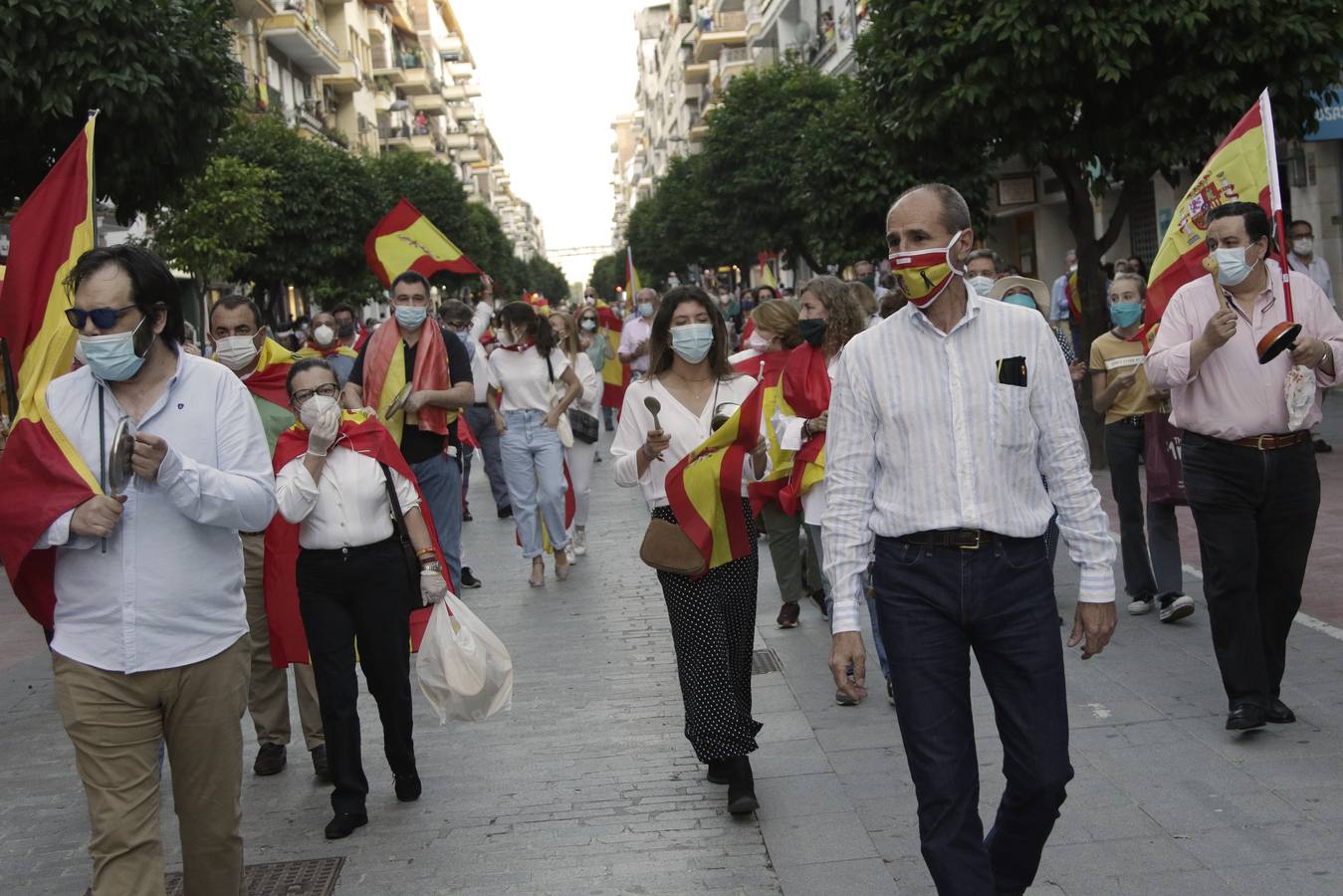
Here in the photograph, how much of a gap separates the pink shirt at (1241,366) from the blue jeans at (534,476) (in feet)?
19.2

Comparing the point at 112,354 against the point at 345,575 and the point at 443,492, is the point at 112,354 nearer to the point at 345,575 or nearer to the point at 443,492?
the point at 345,575

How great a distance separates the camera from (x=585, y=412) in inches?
467

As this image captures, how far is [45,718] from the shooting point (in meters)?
7.91

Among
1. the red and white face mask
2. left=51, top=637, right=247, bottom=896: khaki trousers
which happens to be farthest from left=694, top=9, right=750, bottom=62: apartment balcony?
left=51, top=637, right=247, bottom=896: khaki trousers

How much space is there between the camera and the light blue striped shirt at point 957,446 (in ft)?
12.8

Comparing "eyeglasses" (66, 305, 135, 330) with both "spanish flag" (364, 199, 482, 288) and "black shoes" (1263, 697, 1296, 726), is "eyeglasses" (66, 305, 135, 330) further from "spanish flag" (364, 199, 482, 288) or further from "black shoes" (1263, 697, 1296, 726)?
"spanish flag" (364, 199, 482, 288)

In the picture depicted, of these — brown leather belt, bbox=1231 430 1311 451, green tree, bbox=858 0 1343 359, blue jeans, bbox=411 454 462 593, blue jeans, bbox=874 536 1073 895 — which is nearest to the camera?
blue jeans, bbox=874 536 1073 895

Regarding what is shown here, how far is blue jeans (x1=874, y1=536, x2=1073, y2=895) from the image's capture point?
152 inches

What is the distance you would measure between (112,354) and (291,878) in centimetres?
216

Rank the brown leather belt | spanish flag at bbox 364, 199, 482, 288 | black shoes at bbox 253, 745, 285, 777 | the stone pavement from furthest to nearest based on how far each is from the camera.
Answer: spanish flag at bbox 364, 199, 482, 288 < black shoes at bbox 253, 745, 285, 777 < the brown leather belt < the stone pavement

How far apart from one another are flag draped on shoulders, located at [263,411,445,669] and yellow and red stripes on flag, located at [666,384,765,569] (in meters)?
0.98

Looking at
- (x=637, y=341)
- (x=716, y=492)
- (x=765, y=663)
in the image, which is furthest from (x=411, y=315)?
(x=637, y=341)

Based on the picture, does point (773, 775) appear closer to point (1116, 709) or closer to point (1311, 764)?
point (1116, 709)

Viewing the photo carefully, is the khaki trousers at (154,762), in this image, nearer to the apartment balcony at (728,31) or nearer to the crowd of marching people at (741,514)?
the crowd of marching people at (741,514)
